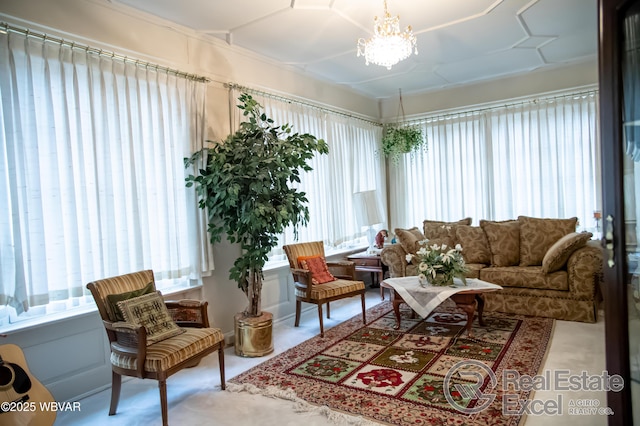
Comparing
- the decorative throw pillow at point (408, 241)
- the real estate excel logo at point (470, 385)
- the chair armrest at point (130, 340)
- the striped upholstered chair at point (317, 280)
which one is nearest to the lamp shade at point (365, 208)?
the decorative throw pillow at point (408, 241)

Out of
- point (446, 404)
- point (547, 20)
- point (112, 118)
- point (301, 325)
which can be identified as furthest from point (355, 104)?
point (446, 404)

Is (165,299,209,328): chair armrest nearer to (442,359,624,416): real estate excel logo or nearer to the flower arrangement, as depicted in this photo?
(442,359,624,416): real estate excel logo

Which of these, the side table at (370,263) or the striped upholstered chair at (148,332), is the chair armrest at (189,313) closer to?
the striped upholstered chair at (148,332)

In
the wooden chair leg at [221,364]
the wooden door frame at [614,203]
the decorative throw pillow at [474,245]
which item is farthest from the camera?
the decorative throw pillow at [474,245]

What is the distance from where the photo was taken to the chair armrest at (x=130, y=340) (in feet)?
8.36

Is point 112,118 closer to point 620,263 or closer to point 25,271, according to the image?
point 25,271

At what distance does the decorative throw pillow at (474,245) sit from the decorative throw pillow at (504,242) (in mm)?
71

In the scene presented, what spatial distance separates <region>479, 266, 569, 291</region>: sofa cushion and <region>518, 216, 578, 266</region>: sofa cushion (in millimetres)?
155

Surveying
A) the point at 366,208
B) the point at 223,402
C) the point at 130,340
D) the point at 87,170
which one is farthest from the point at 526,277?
the point at 87,170

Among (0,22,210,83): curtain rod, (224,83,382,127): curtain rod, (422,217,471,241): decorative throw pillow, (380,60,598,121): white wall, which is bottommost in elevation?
(422,217,471,241): decorative throw pillow

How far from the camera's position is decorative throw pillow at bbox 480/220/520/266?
513cm

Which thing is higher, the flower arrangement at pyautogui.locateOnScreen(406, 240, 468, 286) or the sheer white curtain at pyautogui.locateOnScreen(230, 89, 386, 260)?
the sheer white curtain at pyautogui.locateOnScreen(230, 89, 386, 260)

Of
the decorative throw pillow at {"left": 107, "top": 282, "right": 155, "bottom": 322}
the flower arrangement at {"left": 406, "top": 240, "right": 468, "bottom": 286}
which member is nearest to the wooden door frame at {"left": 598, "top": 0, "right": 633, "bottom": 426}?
the flower arrangement at {"left": 406, "top": 240, "right": 468, "bottom": 286}

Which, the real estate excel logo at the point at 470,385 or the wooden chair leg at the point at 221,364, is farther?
the wooden chair leg at the point at 221,364
